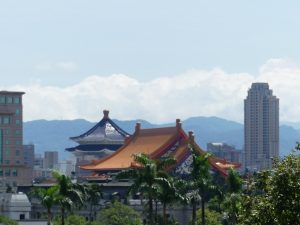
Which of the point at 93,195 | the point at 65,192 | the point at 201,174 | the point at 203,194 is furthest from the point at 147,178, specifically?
the point at 93,195

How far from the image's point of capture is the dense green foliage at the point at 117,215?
5955 inches

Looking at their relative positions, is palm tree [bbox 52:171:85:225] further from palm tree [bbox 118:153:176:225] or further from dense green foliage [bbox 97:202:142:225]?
dense green foliage [bbox 97:202:142:225]

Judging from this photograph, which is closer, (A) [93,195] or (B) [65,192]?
(B) [65,192]

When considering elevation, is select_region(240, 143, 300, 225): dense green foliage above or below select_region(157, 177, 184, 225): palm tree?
below

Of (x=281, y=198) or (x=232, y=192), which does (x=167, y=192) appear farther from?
(x=281, y=198)

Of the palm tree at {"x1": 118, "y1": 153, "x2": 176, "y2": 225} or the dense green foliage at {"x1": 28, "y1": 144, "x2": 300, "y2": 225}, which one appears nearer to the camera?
the dense green foliage at {"x1": 28, "y1": 144, "x2": 300, "y2": 225}

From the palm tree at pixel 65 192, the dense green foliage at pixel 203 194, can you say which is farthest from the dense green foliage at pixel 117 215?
the palm tree at pixel 65 192

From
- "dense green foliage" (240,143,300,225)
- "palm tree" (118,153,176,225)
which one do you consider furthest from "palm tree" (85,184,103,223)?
"dense green foliage" (240,143,300,225)

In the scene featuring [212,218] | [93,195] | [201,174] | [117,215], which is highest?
[93,195]

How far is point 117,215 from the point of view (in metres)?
154

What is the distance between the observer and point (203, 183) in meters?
104

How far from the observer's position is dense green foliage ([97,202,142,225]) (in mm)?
151250

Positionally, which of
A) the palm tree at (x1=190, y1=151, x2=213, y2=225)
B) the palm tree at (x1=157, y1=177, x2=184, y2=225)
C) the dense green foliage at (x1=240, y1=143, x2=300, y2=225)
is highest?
the palm tree at (x1=190, y1=151, x2=213, y2=225)

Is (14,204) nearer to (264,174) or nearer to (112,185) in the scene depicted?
(112,185)
